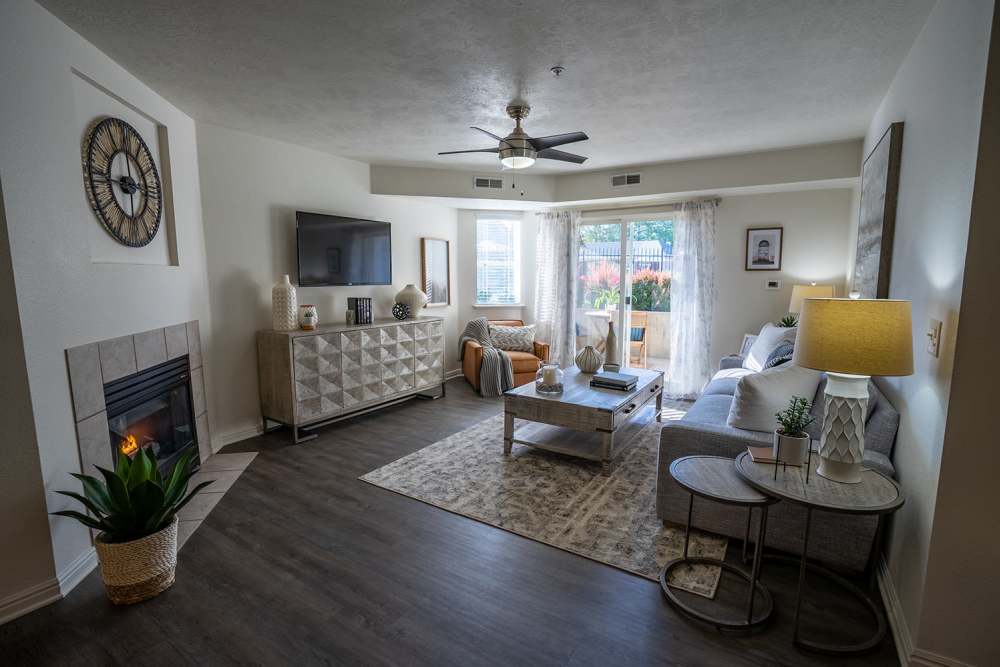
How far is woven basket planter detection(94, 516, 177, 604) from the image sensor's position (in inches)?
78.7

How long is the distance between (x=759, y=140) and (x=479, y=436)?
3652 millimetres

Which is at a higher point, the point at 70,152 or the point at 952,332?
the point at 70,152

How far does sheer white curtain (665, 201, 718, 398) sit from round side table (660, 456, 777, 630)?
3.38 m

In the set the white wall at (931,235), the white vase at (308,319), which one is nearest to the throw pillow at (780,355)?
the white wall at (931,235)

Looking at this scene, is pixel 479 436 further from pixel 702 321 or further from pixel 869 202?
pixel 869 202

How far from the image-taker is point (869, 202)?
318cm

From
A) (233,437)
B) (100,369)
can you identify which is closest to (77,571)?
(100,369)

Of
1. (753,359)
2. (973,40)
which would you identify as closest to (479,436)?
(753,359)

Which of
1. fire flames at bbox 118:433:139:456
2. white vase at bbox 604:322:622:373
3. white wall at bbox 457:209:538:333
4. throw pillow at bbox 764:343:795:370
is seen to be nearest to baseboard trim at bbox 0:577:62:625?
fire flames at bbox 118:433:139:456

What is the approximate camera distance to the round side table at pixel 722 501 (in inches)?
73.5

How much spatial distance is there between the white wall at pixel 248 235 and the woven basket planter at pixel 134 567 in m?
1.90

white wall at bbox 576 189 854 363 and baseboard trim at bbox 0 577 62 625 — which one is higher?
white wall at bbox 576 189 854 363

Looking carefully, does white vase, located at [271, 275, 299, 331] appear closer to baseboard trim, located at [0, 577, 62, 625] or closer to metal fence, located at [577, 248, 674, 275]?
baseboard trim, located at [0, 577, 62, 625]

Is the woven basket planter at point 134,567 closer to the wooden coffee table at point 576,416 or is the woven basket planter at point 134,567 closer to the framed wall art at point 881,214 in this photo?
the wooden coffee table at point 576,416
